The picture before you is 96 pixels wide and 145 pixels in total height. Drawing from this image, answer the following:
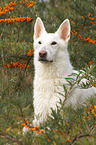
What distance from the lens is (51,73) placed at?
12.6 feet

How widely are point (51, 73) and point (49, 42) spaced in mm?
557

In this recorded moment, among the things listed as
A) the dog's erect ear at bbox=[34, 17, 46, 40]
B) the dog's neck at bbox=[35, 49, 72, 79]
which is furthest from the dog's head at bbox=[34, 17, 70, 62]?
the dog's neck at bbox=[35, 49, 72, 79]

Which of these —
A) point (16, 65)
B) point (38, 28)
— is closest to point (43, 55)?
point (38, 28)

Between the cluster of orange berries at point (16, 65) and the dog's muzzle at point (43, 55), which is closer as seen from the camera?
the dog's muzzle at point (43, 55)

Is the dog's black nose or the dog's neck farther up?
the dog's black nose

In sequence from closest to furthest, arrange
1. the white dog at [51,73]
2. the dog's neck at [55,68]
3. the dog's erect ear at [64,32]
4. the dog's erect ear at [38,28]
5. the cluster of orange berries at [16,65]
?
the white dog at [51,73], the dog's neck at [55,68], the dog's erect ear at [64,32], the dog's erect ear at [38,28], the cluster of orange berries at [16,65]

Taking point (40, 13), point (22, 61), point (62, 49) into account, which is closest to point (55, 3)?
point (40, 13)

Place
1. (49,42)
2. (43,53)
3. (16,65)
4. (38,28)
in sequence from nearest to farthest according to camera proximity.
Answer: (43,53), (49,42), (38,28), (16,65)

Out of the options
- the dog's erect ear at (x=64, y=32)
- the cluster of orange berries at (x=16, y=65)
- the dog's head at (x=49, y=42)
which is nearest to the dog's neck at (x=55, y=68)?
the dog's head at (x=49, y=42)

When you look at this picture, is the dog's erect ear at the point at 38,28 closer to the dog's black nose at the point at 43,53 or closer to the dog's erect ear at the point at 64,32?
the dog's erect ear at the point at 64,32

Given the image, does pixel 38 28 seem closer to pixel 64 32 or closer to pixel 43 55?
pixel 64 32

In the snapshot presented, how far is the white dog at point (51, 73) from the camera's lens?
3580mm

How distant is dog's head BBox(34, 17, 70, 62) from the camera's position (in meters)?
3.51

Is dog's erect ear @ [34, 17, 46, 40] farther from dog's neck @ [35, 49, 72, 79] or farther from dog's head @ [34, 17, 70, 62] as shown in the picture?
dog's neck @ [35, 49, 72, 79]
